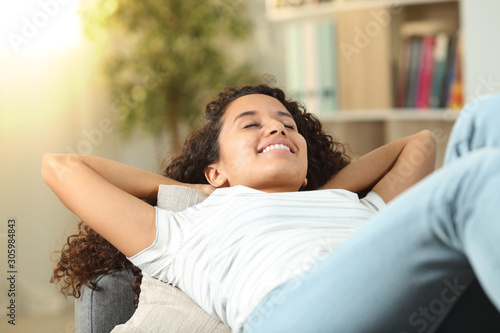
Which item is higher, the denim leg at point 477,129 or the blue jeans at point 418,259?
the denim leg at point 477,129

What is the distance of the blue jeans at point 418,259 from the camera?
746 mm

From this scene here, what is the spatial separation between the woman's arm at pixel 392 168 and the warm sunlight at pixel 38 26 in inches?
75.8

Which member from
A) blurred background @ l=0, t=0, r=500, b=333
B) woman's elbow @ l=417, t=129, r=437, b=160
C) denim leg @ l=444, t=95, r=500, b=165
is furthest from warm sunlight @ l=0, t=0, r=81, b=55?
denim leg @ l=444, t=95, r=500, b=165

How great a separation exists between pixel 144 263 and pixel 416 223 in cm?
69

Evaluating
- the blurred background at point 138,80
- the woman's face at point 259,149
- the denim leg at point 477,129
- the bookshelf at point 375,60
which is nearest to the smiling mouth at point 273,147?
the woman's face at point 259,149

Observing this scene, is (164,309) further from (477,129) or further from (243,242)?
(477,129)

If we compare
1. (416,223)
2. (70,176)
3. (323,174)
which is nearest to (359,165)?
(323,174)

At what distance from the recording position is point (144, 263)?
4.30ft

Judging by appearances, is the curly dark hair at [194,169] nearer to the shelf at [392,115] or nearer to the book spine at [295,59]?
the shelf at [392,115]

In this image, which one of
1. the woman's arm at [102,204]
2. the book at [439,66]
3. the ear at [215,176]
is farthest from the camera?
the book at [439,66]

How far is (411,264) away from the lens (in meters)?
0.83

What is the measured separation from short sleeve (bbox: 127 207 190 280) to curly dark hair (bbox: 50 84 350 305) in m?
0.16

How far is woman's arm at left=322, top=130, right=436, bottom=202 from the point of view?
5.20 ft

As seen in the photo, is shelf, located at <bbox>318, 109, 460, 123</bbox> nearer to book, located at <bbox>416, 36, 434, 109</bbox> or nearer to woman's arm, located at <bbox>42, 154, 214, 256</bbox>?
book, located at <bbox>416, 36, 434, 109</bbox>
